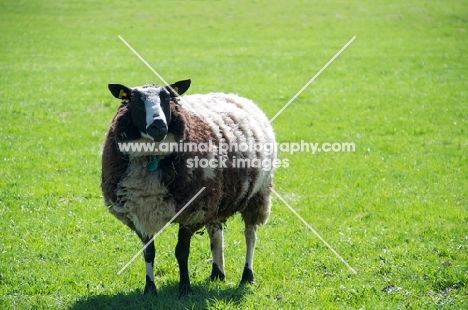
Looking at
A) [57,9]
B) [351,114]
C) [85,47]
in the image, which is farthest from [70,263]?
[57,9]

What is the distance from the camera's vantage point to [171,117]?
6.80 m

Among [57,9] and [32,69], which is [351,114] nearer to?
[32,69]

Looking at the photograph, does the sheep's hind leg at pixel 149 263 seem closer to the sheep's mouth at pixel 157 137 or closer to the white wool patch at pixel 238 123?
the sheep's mouth at pixel 157 137

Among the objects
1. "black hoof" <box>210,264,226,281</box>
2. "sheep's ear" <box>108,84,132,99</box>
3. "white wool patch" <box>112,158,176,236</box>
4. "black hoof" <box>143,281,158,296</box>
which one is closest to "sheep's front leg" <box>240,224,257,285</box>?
"black hoof" <box>210,264,226,281</box>

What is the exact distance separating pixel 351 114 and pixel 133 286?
11.9 metres

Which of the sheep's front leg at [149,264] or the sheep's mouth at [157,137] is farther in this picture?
the sheep's front leg at [149,264]

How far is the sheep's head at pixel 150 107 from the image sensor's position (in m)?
6.32

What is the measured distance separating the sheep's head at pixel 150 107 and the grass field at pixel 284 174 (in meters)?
1.85

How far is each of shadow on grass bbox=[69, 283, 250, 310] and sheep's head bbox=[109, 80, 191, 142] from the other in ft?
5.78

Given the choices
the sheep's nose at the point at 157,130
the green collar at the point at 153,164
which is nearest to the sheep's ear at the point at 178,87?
the sheep's nose at the point at 157,130

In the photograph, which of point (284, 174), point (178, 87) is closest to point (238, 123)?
point (178, 87)

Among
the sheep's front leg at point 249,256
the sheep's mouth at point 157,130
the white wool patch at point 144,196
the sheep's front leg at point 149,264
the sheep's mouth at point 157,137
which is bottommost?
the sheep's front leg at point 249,256

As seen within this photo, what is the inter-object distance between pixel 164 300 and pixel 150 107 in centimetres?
209

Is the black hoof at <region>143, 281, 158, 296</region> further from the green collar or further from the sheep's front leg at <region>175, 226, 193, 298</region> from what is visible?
the green collar
